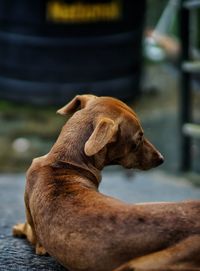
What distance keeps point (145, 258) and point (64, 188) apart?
0.54 m

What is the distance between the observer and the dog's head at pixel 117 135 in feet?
11.3

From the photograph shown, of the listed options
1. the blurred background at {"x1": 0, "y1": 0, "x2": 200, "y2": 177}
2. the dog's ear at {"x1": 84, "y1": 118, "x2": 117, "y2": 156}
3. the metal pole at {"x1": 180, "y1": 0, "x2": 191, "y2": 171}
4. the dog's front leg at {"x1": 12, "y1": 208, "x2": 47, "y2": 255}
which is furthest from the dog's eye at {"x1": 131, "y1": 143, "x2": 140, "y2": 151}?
the blurred background at {"x1": 0, "y1": 0, "x2": 200, "y2": 177}

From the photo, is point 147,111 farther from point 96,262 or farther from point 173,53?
point 96,262

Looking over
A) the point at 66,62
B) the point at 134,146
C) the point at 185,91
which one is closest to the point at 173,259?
the point at 134,146

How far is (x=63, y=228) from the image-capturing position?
3.27 meters

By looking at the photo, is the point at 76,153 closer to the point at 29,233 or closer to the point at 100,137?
the point at 100,137

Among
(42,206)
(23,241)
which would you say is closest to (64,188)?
(42,206)

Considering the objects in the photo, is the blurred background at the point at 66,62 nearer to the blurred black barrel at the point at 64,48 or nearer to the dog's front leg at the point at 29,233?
the blurred black barrel at the point at 64,48

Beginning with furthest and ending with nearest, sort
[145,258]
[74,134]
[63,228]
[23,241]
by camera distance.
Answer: [23,241], [74,134], [63,228], [145,258]

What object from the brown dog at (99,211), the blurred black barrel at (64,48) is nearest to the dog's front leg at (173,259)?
the brown dog at (99,211)

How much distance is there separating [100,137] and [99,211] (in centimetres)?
37

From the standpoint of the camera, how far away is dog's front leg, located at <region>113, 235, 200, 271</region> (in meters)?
3.04

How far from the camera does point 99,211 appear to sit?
10.5 feet

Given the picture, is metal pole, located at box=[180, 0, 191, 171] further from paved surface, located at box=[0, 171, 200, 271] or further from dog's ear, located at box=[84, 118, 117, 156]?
dog's ear, located at box=[84, 118, 117, 156]
